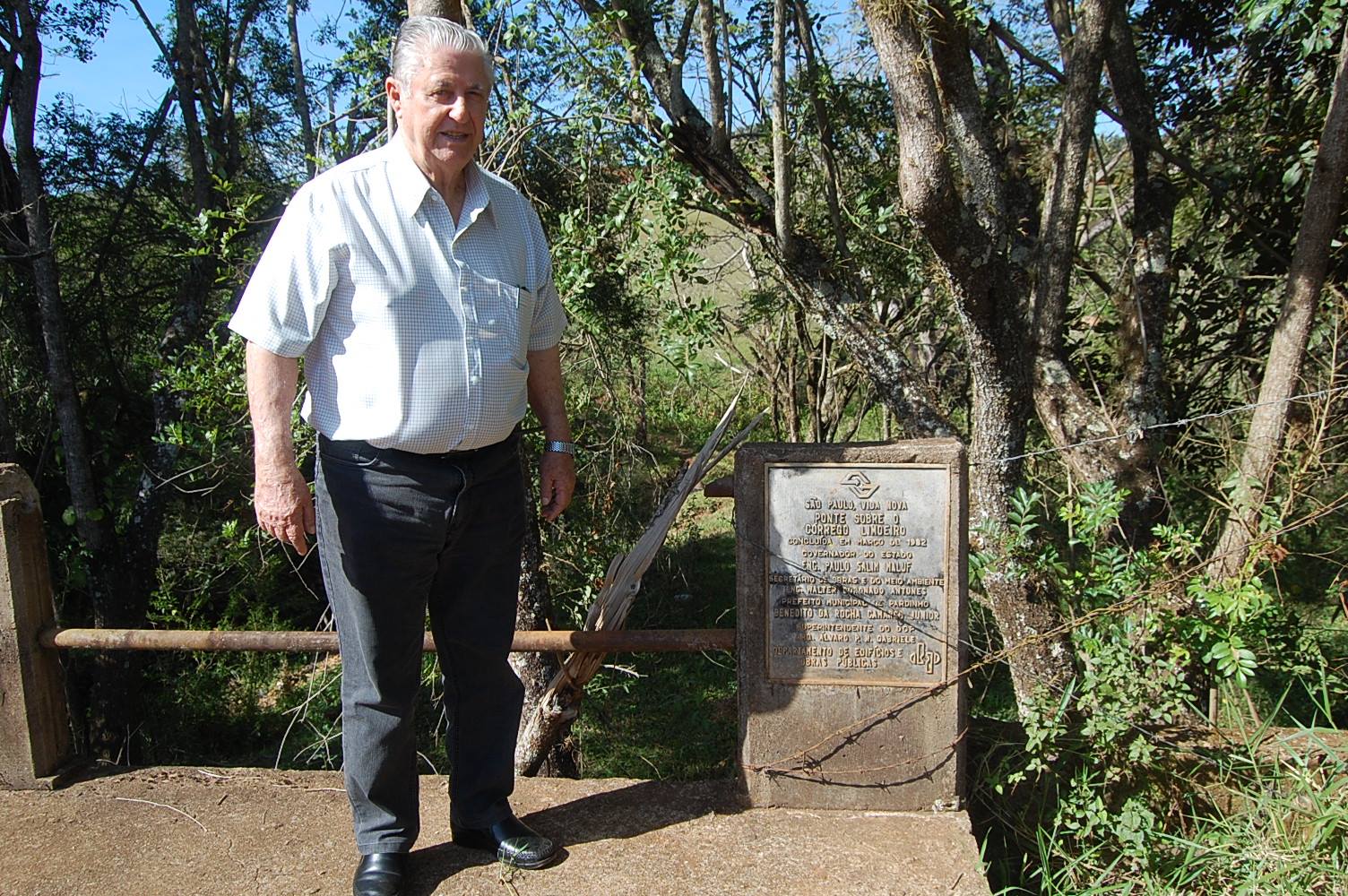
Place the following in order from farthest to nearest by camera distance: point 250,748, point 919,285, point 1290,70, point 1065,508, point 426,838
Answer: point 250,748 < point 919,285 < point 1290,70 < point 1065,508 < point 426,838

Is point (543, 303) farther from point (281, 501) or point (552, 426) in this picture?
point (281, 501)

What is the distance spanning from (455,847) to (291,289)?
160 cm

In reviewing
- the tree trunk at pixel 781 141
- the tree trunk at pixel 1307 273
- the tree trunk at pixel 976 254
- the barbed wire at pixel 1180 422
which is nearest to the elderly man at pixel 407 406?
the barbed wire at pixel 1180 422

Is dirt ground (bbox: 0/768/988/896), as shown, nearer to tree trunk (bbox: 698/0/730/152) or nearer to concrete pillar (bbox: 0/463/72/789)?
concrete pillar (bbox: 0/463/72/789)

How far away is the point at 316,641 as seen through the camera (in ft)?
10.8

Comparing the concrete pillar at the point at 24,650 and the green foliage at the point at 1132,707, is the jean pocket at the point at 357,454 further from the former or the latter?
the green foliage at the point at 1132,707

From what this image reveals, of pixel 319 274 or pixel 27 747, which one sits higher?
pixel 319 274

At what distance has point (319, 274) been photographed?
8.18ft

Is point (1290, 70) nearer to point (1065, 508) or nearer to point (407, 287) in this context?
point (1065, 508)

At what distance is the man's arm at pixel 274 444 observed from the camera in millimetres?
2506

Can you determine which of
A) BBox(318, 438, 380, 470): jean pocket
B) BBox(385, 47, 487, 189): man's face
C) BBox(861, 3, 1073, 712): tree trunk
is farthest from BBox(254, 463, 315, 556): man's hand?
BBox(861, 3, 1073, 712): tree trunk

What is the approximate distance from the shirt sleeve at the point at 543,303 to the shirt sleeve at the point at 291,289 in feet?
1.89

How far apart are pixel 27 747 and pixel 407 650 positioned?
1.53 m

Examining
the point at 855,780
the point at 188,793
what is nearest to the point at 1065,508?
the point at 855,780
